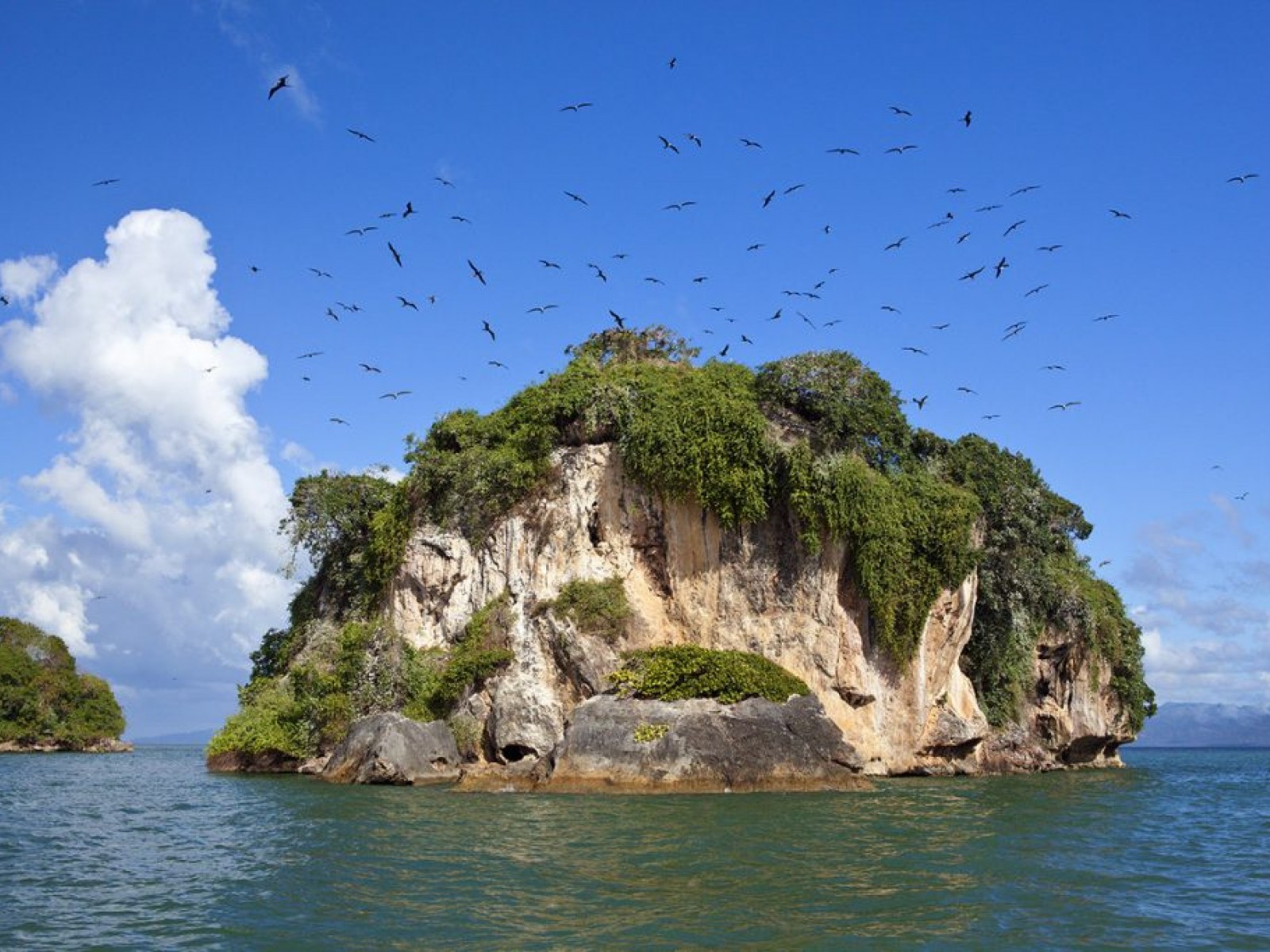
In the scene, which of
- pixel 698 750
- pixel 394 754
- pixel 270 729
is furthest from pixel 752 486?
pixel 270 729

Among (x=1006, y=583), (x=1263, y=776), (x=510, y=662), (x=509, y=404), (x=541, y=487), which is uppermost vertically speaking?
(x=509, y=404)

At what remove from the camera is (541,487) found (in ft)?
123

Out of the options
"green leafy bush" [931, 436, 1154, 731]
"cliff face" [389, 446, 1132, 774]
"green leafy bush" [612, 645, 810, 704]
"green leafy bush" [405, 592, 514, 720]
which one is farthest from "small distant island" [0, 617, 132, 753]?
"green leafy bush" [931, 436, 1154, 731]

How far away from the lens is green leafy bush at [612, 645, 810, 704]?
29.0 meters

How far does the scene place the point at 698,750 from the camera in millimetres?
26625

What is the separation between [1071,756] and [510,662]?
94.7 ft

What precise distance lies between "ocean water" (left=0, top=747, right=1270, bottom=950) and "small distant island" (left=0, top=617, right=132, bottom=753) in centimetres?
4222

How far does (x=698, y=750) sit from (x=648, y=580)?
1034cm

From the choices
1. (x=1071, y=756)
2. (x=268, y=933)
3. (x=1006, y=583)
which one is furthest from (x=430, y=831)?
(x=1071, y=756)

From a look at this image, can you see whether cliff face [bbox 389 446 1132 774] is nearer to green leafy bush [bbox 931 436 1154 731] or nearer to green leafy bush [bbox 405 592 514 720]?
green leafy bush [bbox 405 592 514 720]

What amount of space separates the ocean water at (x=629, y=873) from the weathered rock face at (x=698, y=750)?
55.0 inches

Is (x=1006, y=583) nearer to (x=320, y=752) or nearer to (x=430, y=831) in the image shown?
(x=320, y=752)

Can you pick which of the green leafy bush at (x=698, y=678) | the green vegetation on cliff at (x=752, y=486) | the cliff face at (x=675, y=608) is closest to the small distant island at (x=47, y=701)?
the green vegetation on cliff at (x=752, y=486)

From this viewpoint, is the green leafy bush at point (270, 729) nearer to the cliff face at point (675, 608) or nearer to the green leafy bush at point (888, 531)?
the cliff face at point (675, 608)
